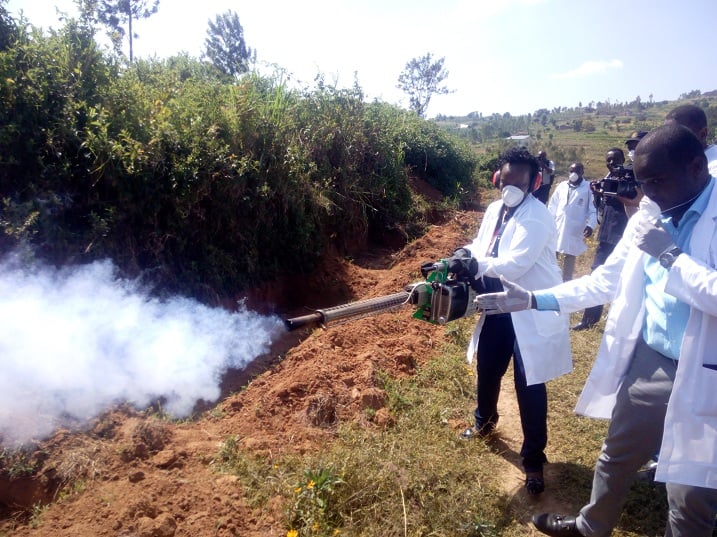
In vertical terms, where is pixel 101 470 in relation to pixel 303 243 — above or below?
below

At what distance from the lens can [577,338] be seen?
5848 mm

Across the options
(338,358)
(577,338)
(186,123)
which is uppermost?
(186,123)

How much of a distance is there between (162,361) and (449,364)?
277 centimetres

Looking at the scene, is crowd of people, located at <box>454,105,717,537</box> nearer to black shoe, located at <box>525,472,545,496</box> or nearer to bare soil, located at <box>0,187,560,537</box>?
black shoe, located at <box>525,472,545,496</box>

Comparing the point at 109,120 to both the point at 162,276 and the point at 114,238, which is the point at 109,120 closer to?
the point at 114,238

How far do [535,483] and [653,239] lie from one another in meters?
1.92

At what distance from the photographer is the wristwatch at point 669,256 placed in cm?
200

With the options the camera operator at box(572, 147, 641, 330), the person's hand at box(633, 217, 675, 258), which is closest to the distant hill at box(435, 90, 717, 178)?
the camera operator at box(572, 147, 641, 330)

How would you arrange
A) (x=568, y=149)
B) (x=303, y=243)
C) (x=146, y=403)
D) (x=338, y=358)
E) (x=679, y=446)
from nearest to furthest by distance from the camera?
(x=679, y=446) < (x=146, y=403) < (x=338, y=358) < (x=303, y=243) < (x=568, y=149)

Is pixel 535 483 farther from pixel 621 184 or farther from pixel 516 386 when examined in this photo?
pixel 621 184

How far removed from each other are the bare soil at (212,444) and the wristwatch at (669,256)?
190cm

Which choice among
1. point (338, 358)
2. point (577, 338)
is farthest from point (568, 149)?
point (338, 358)

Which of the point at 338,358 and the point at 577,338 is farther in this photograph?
the point at 577,338

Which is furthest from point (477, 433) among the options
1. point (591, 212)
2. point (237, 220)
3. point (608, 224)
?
point (591, 212)
